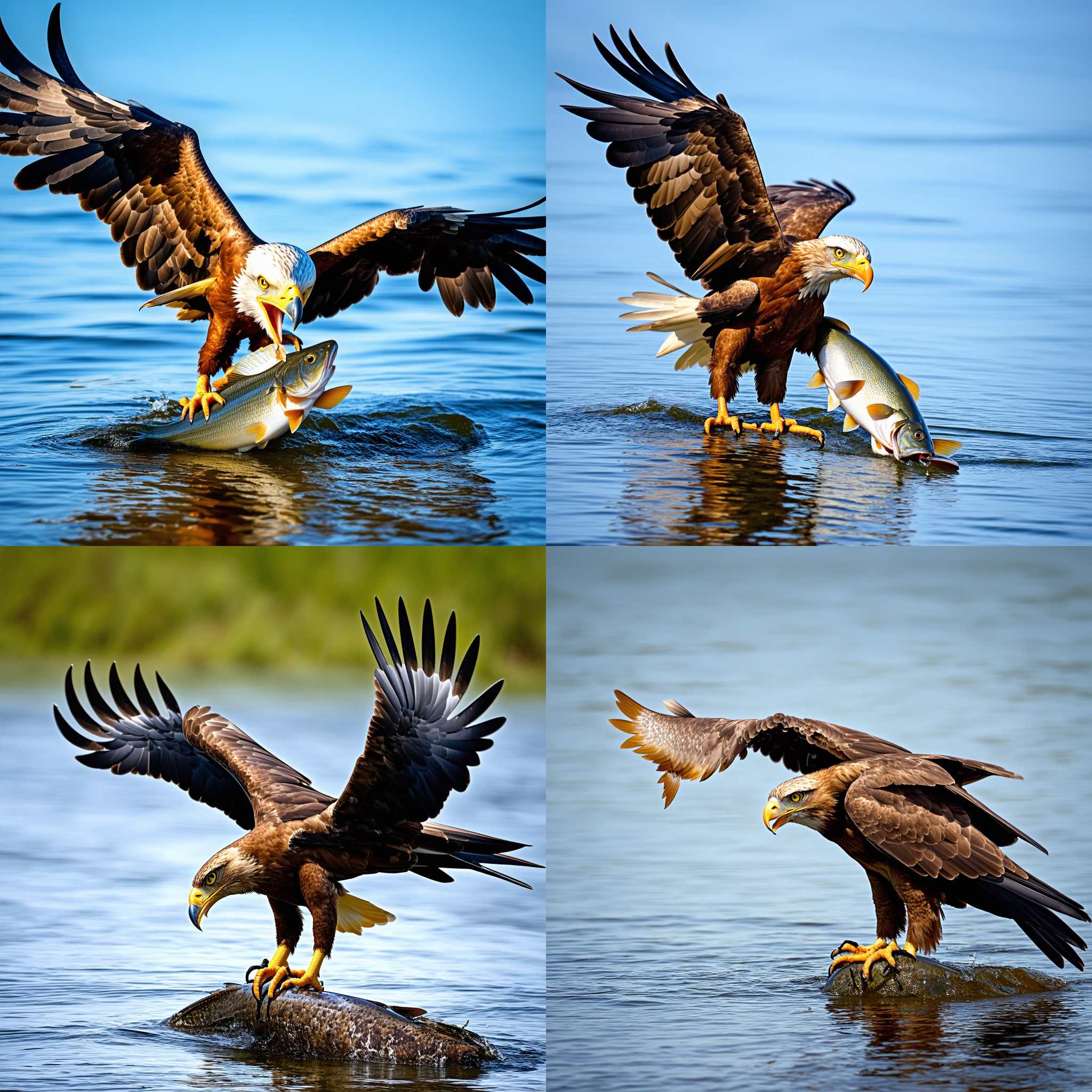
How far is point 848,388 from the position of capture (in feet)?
25.9

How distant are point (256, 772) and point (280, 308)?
6.63 ft

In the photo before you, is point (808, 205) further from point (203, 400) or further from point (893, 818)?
point (893, 818)

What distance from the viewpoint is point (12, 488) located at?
23.6 feet

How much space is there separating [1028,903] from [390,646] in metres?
2.44

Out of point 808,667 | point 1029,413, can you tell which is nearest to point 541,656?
point 808,667

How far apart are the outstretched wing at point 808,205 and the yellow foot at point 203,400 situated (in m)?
2.87

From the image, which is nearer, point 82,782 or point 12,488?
point 12,488

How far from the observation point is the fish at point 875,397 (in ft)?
25.7

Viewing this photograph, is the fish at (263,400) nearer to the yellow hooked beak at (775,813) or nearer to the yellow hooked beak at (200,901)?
the yellow hooked beak at (200,901)

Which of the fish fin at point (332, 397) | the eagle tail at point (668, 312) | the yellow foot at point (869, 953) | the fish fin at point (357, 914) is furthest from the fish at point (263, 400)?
the yellow foot at point (869, 953)

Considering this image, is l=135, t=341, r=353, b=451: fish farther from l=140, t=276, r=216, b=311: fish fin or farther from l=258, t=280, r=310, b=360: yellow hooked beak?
l=140, t=276, r=216, b=311: fish fin

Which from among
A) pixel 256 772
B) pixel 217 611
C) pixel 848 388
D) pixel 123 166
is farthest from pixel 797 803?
pixel 217 611

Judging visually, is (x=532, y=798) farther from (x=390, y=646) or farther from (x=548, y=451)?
(x=390, y=646)

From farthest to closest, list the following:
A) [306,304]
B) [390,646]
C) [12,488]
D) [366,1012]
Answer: [306,304], [12,488], [366,1012], [390,646]
